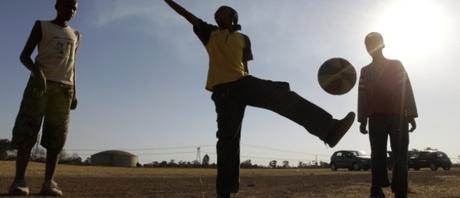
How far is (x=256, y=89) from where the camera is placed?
498 cm

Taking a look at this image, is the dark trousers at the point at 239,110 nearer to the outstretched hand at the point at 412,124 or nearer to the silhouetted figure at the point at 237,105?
the silhouetted figure at the point at 237,105

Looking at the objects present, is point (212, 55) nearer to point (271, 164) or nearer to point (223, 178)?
point (223, 178)

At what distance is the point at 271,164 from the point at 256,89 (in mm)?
40146

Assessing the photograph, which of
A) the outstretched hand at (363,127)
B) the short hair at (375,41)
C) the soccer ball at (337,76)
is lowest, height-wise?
the outstretched hand at (363,127)

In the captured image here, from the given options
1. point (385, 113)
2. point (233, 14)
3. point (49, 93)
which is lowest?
point (385, 113)

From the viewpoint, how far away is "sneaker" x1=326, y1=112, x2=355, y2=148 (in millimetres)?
4723

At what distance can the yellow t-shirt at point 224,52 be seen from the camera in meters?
5.11

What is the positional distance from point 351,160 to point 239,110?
30.9 metres

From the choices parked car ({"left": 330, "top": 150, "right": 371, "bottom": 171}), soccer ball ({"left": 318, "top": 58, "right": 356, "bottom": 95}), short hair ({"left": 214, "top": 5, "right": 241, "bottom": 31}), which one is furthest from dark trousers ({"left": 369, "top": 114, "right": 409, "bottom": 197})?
parked car ({"left": 330, "top": 150, "right": 371, "bottom": 171})

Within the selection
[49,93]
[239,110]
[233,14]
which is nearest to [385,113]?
[239,110]

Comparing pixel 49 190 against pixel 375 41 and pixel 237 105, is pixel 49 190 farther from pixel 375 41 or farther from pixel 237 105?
pixel 375 41

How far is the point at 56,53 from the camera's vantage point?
231 inches

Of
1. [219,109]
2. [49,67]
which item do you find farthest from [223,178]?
[49,67]

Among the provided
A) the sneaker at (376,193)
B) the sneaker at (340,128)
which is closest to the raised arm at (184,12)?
the sneaker at (340,128)
